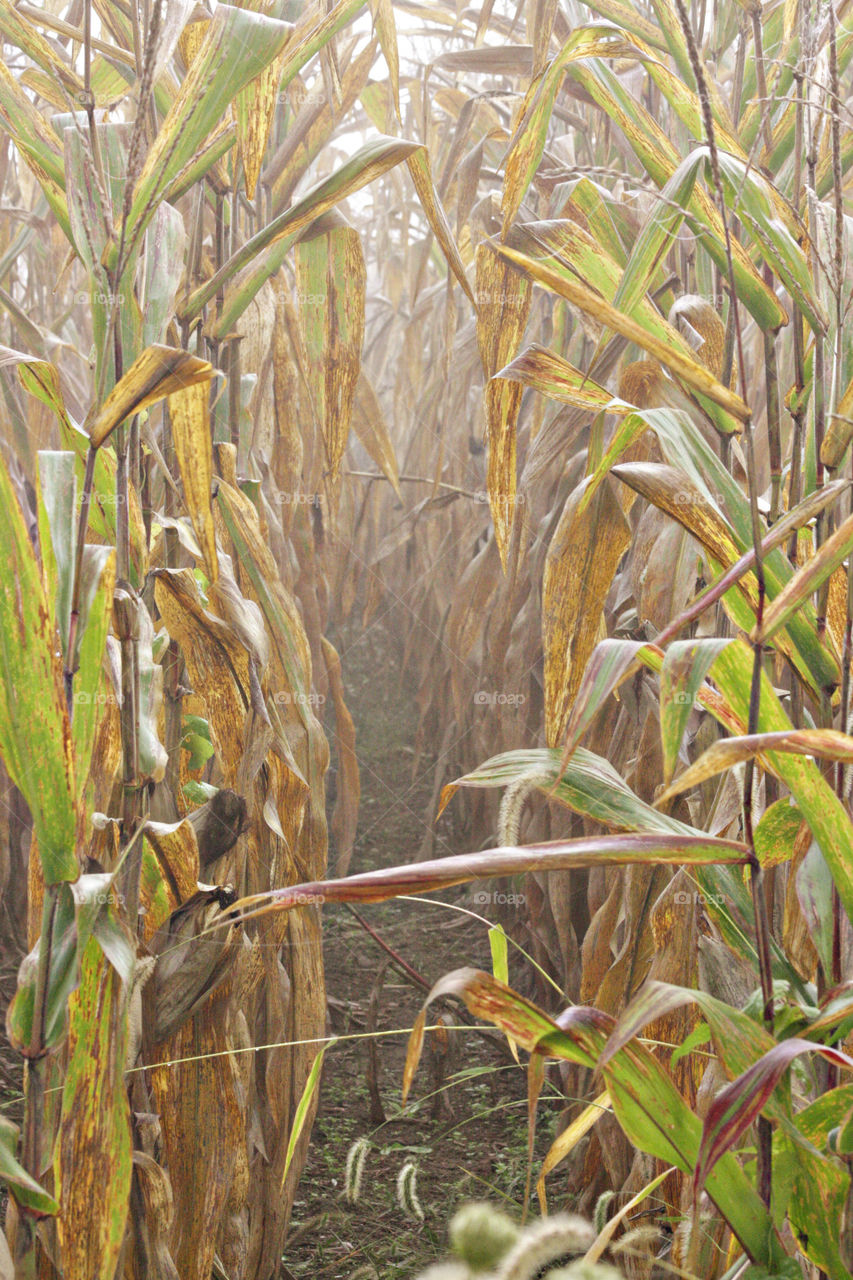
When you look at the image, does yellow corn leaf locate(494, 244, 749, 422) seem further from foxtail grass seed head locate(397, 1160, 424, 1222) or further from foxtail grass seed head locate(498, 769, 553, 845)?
foxtail grass seed head locate(397, 1160, 424, 1222)

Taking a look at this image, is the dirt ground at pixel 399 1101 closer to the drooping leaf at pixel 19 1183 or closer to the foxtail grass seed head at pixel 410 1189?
the foxtail grass seed head at pixel 410 1189

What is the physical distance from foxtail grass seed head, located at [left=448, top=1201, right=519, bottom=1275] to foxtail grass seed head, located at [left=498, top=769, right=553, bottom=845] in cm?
22

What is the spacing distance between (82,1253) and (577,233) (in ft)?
1.97

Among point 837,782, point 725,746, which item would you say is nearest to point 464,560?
point 837,782

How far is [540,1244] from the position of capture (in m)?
0.28

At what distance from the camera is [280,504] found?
3.19ft

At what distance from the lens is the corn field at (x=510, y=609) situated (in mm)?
430

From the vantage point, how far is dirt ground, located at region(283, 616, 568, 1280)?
0.88 meters

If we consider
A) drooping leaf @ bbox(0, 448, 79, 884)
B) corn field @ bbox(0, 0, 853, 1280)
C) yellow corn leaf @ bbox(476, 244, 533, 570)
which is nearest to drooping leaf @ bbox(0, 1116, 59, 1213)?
corn field @ bbox(0, 0, 853, 1280)

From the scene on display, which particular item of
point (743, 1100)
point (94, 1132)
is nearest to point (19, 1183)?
point (94, 1132)

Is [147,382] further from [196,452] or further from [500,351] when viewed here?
[500,351]

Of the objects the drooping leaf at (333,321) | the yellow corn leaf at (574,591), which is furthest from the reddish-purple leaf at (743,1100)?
the drooping leaf at (333,321)

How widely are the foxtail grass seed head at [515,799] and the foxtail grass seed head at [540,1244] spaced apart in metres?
→ 0.18

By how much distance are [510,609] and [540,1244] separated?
0.80 metres
